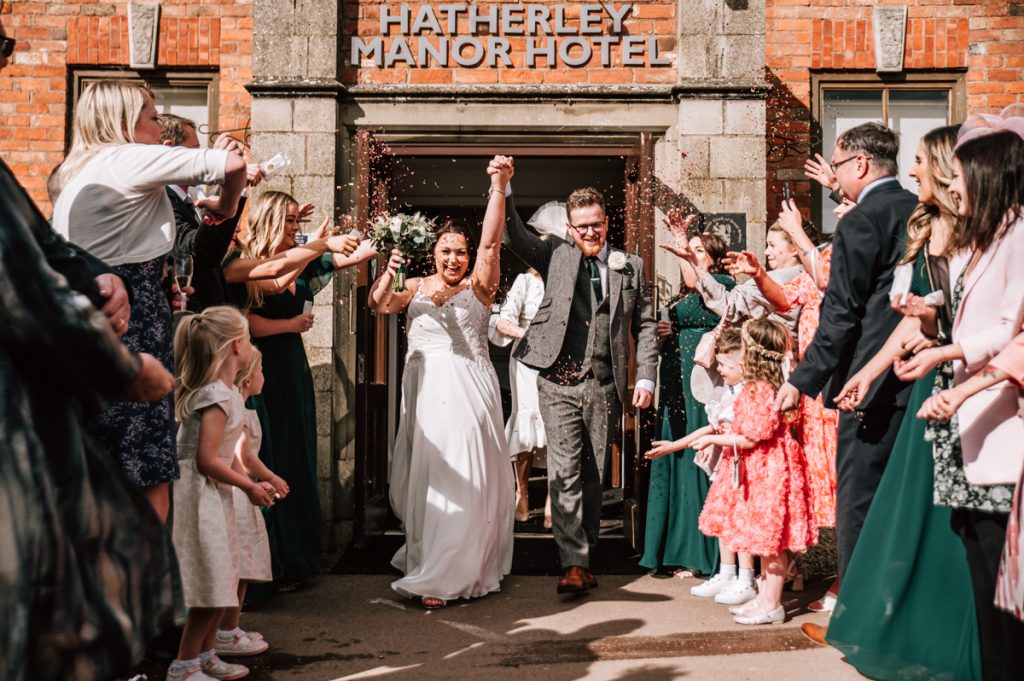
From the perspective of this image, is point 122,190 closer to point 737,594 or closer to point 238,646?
point 238,646

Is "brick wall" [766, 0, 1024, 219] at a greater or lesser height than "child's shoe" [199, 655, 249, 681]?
greater

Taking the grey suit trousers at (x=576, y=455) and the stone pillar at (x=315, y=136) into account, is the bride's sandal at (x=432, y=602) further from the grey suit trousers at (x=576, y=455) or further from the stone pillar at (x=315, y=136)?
the stone pillar at (x=315, y=136)

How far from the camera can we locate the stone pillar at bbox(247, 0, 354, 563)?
22.9 feet

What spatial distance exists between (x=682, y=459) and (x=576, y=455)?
2.92 feet

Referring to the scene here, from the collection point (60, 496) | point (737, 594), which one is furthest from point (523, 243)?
point (60, 496)

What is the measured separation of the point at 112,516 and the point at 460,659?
261cm

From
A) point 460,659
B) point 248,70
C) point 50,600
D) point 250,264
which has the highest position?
point 248,70

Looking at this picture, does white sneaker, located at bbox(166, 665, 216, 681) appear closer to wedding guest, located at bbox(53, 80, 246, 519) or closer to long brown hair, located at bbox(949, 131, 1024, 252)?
wedding guest, located at bbox(53, 80, 246, 519)

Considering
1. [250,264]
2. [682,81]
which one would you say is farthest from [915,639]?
[682,81]

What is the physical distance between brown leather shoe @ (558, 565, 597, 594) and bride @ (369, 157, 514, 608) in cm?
41

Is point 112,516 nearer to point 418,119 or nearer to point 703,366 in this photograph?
point 703,366

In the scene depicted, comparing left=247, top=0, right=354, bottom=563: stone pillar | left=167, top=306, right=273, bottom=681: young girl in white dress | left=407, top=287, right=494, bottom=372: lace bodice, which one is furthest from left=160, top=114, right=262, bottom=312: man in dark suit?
left=247, top=0, right=354, bottom=563: stone pillar

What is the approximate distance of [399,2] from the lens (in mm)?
7207

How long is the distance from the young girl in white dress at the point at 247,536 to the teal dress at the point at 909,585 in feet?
A: 7.98
